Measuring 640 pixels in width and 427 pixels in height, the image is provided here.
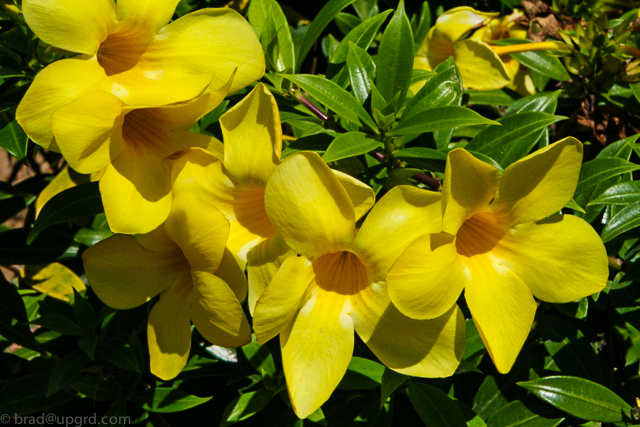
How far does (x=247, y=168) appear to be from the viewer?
118 centimetres

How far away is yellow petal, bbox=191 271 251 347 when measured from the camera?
3.67ft

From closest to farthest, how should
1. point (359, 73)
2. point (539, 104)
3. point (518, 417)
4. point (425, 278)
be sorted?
point (425, 278)
point (359, 73)
point (518, 417)
point (539, 104)

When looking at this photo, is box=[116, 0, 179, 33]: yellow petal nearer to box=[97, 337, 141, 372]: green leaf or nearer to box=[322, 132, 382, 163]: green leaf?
box=[322, 132, 382, 163]: green leaf

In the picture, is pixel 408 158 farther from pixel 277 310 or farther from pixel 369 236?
pixel 277 310

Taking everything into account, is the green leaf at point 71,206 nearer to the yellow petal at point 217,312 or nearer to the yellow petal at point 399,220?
the yellow petal at point 217,312

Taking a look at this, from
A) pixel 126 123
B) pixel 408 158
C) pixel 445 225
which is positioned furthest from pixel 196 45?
pixel 445 225

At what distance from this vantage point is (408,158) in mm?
1419

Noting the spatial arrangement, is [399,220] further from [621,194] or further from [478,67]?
[478,67]

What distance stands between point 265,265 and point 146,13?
2.15ft

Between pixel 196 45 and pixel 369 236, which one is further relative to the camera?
pixel 196 45

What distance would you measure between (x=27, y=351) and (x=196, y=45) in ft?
4.87

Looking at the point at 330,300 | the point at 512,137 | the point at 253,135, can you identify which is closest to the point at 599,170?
the point at 512,137

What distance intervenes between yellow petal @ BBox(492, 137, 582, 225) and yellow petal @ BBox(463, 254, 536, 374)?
0.49 ft

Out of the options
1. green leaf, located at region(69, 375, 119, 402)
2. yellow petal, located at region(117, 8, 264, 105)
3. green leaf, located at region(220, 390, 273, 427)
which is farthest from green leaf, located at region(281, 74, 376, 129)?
green leaf, located at region(69, 375, 119, 402)
